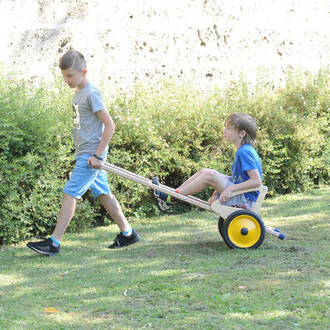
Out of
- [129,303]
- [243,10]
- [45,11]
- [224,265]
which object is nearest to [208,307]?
[129,303]

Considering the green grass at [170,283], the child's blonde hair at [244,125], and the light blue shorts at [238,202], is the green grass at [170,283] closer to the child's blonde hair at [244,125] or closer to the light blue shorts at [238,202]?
the light blue shorts at [238,202]

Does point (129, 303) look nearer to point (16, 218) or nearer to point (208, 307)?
point (208, 307)

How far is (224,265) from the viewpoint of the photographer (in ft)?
14.5

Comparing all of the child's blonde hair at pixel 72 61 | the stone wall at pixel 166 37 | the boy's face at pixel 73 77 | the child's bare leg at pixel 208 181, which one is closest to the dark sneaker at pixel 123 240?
the child's bare leg at pixel 208 181

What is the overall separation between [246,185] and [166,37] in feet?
15.1

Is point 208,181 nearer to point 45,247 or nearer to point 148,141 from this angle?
point 45,247

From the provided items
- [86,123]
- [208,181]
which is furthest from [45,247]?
[208,181]

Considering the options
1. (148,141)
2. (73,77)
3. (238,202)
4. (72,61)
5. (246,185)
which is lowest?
(238,202)

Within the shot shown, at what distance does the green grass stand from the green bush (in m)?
0.49

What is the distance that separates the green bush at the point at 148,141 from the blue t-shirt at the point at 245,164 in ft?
5.84

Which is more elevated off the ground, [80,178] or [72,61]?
[72,61]

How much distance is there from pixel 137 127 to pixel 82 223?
52.6 inches

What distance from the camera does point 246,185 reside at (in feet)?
15.8

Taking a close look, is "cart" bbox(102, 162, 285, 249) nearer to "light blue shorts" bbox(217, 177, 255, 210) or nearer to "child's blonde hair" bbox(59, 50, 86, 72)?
"light blue shorts" bbox(217, 177, 255, 210)
